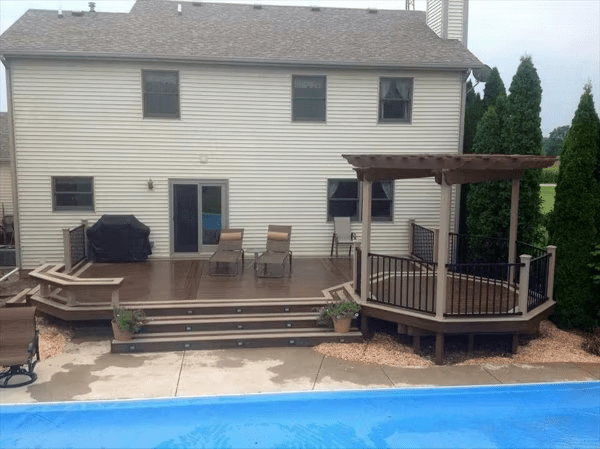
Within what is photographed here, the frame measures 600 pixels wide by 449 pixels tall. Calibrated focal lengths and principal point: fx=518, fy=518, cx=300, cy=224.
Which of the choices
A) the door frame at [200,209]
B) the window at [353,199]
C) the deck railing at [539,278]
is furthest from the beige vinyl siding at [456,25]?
the deck railing at [539,278]

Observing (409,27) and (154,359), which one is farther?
(409,27)

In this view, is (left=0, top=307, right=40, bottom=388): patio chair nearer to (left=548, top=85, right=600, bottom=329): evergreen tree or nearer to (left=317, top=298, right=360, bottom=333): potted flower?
(left=317, top=298, right=360, bottom=333): potted flower

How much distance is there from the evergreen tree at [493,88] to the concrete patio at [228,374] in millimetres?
7653

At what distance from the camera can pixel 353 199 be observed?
43.4ft

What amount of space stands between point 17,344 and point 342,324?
4616mm

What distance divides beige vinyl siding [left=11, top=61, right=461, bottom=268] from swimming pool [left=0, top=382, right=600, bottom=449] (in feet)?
22.7

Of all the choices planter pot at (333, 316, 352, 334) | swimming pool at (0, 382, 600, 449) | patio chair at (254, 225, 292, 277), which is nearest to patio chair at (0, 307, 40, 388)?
swimming pool at (0, 382, 600, 449)

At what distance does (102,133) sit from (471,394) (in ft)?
32.4

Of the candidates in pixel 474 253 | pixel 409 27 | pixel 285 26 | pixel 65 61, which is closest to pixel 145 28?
pixel 65 61

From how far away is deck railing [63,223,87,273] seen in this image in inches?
412

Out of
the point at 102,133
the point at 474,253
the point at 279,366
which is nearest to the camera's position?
the point at 279,366

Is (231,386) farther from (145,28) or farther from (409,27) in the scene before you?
(409,27)

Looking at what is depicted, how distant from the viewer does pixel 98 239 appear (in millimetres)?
11945

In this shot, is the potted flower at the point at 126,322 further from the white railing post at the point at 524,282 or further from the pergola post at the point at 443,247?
the white railing post at the point at 524,282
